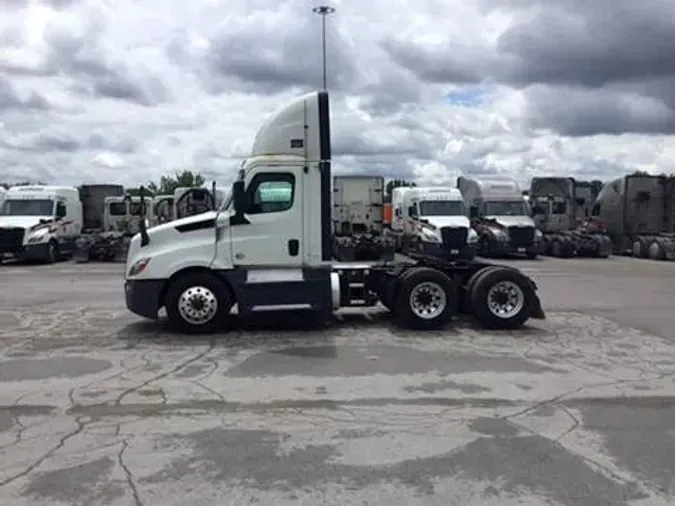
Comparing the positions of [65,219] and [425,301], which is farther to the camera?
[65,219]

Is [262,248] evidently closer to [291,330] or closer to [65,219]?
[291,330]

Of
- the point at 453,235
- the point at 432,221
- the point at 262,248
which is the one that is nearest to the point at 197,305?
the point at 262,248

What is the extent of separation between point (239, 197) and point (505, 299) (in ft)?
14.2

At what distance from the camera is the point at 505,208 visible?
111 ft

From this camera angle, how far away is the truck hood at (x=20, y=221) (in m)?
29.6

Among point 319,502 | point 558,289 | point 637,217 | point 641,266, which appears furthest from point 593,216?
point 319,502

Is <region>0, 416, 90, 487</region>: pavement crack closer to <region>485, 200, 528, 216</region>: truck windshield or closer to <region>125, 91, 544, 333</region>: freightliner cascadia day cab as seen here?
<region>125, 91, 544, 333</region>: freightliner cascadia day cab

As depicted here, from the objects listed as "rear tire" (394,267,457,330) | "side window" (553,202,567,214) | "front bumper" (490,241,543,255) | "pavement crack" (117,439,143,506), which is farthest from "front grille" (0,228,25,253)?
"pavement crack" (117,439,143,506)

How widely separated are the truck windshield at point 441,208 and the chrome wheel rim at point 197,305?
21128 mm

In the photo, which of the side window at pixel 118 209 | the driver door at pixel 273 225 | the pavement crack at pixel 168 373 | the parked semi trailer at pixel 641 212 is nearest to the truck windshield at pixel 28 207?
the side window at pixel 118 209

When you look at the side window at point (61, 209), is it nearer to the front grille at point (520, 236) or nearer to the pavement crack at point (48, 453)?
the front grille at point (520, 236)

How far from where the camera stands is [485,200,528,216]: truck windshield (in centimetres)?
3384

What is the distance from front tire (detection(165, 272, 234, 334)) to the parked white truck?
693 inches

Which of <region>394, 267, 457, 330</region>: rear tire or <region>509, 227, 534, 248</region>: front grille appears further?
<region>509, 227, 534, 248</region>: front grille
